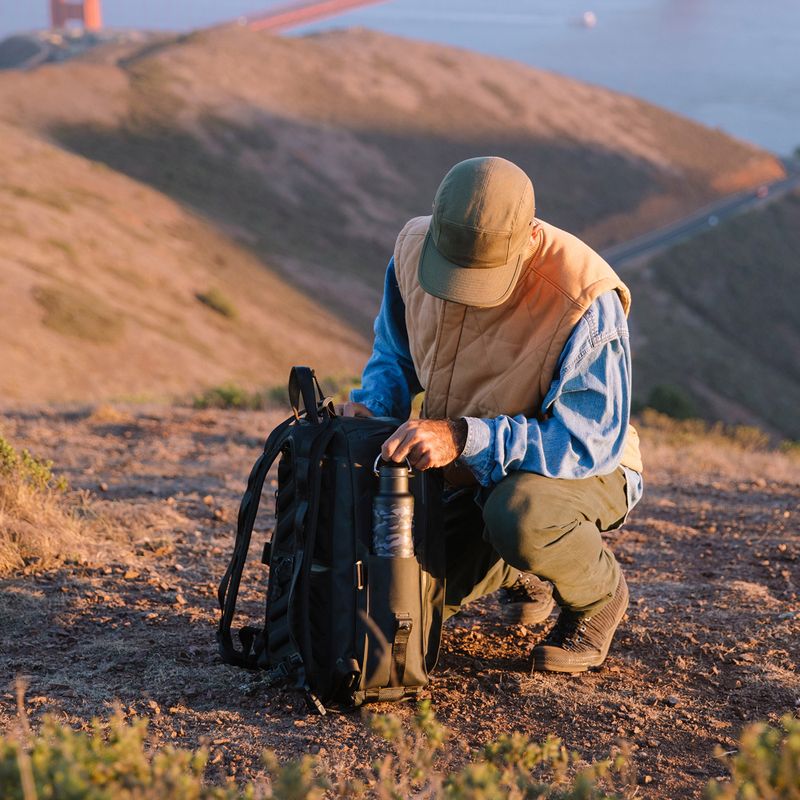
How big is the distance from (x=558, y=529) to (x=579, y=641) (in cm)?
53

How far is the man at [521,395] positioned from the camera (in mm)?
2842

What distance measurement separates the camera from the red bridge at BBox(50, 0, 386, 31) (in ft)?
394

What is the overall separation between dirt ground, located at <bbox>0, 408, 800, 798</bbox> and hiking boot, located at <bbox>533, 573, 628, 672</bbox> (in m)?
0.05

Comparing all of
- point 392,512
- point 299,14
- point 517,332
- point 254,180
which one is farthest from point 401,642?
point 299,14

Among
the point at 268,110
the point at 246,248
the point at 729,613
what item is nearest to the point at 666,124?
the point at 268,110

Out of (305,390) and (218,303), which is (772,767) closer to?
(305,390)

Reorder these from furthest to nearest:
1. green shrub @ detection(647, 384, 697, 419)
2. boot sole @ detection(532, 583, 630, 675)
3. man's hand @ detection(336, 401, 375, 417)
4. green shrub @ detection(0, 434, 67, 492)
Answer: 1. green shrub @ detection(647, 384, 697, 419)
2. green shrub @ detection(0, 434, 67, 492)
3. man's hand @ detection(336, 401, 375, 417)
4. boot sole @ detection(532, 583, 630, 675)

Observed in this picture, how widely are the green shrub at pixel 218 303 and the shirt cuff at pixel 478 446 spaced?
86.8 feet

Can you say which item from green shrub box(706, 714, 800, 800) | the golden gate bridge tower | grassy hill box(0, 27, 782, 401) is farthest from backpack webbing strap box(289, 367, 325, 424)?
the golden gate bridge tower

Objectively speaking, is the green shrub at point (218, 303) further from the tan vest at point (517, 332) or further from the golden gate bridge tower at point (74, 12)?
the golden gate bridge tower at point (74, 12)

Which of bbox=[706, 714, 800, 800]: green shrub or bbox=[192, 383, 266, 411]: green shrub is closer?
bbox=[706, 714, 800, 800]: green shrub

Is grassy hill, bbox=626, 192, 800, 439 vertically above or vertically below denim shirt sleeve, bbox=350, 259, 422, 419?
below

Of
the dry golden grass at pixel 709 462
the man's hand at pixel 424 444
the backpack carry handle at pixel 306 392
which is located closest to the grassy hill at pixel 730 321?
the dry golden grass at pixel 709 462

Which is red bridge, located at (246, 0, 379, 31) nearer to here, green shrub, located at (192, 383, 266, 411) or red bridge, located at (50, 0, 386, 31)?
red bridge, located at (50, 0, 386, 31)
